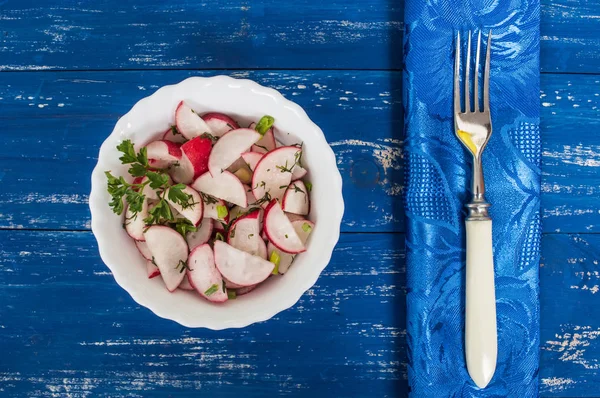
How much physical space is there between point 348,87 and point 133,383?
22.6 inches

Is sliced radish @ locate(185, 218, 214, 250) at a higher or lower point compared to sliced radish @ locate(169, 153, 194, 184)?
lower

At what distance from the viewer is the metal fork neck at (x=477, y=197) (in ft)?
2.22

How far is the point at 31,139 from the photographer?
2.60 feet

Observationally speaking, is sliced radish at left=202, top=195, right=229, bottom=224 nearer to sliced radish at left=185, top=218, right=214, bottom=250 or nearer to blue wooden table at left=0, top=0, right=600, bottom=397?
sliced radish at left=185, top=218, right=214, bottom=250

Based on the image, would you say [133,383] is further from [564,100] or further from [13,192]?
[564,100]

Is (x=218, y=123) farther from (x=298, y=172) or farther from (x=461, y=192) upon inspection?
(x=461, y=192)

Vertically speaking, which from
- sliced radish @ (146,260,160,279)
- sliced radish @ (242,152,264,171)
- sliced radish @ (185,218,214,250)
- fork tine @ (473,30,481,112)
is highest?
fork tine @ (473,30,481,112)

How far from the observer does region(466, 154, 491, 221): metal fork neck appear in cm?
68

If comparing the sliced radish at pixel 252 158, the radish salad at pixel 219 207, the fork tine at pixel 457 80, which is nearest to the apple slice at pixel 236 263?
the radish salad at pixel 219 207

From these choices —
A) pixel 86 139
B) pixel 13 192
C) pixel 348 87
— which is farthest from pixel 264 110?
pixel 13 192

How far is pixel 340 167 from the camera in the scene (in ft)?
2.53

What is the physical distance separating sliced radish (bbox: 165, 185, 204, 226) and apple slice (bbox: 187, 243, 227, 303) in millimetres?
38

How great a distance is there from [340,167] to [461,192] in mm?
181

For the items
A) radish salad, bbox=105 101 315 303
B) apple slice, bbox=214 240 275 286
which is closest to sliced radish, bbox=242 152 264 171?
radish salad, bbox=105 101 315 303
